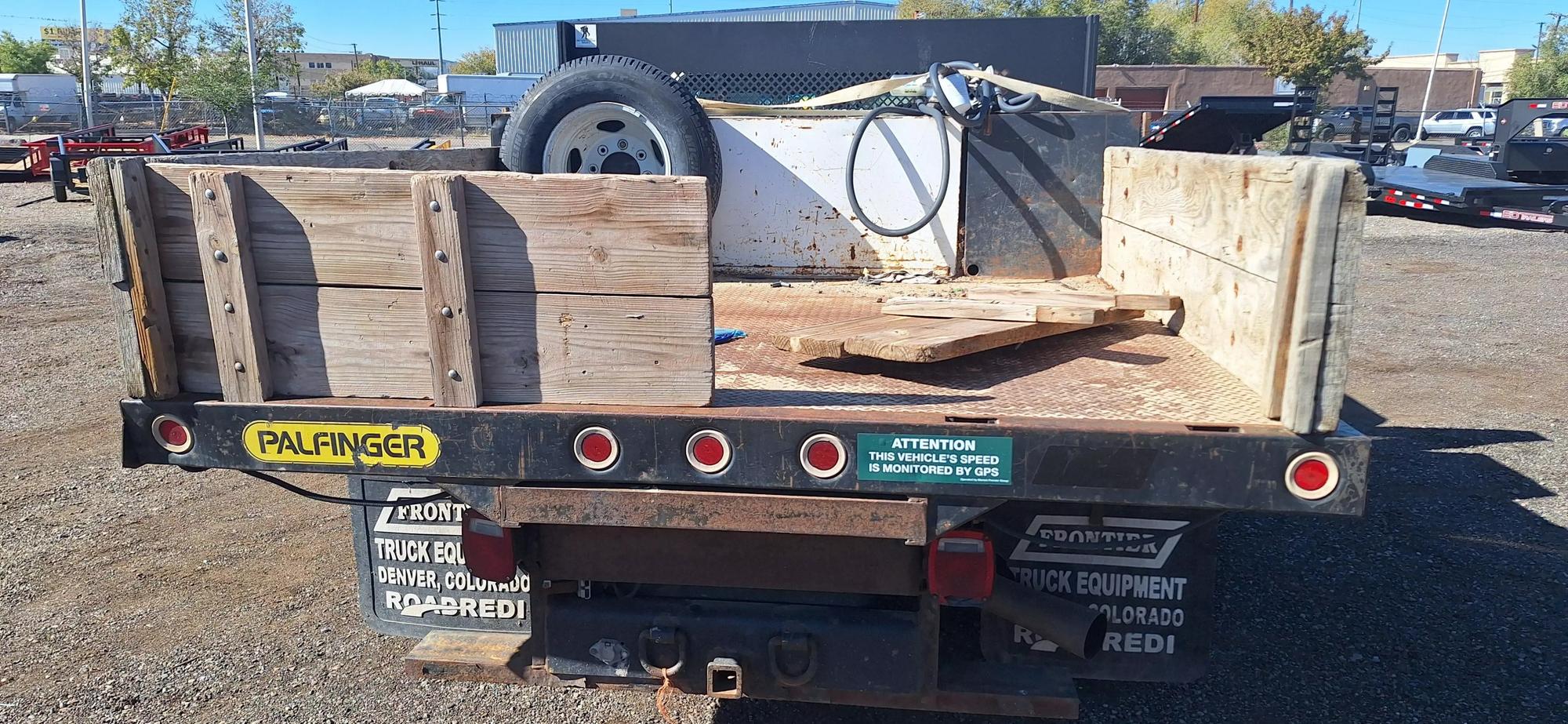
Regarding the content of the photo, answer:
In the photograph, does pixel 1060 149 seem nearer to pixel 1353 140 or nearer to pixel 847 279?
pixel 847 279

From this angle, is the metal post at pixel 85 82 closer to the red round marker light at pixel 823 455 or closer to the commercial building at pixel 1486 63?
the red round marker light at pixel 823 455

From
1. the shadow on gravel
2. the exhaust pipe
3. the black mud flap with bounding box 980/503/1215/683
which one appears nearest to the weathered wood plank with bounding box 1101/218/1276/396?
the black mud flap with bounding box 980/503/1215/683

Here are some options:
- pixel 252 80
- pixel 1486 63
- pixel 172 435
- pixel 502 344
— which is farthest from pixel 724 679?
pixel 1486 63

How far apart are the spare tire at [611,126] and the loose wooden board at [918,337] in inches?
57.1

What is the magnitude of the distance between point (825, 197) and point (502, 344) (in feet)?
8.54

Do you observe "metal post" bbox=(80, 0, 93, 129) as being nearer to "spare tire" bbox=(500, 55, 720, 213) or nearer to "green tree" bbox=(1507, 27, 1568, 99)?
"spare tire" bbox=(500, 55, 720, 213)

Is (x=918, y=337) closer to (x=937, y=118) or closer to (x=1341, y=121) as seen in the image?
(x=937, y=118)

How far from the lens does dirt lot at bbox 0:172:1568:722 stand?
11.6ft

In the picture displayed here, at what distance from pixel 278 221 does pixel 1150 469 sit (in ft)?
6.31

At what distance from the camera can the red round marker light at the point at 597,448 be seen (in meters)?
2.39

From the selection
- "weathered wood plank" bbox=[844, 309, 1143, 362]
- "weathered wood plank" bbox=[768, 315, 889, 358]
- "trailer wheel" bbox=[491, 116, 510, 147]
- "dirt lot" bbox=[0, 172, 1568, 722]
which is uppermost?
"trailer wheel" bbox=[491, 116, 510, 147]

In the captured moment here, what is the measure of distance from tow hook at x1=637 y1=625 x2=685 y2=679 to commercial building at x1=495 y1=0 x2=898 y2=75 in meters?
40.1

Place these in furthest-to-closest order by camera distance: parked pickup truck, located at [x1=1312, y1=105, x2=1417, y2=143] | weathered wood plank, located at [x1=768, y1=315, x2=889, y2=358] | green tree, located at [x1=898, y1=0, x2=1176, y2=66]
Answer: green tree, located at [x1=898, y1=0, x2=1176, y2=66] < parked pickup truck, located at [x1=1312, y1=105, x2=1417, y2=143] < weathered wood plank, located at [x1=768, y1=315, x2=889, y2=358]

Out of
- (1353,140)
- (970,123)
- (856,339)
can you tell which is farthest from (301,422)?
(1353,140)
